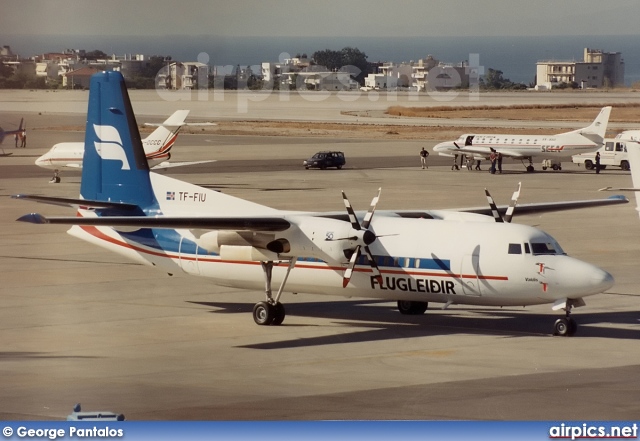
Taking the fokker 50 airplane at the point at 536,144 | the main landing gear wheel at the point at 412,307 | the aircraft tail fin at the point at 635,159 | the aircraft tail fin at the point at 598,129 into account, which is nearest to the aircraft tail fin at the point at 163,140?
the fokker 50 airplane at the point at 536,144

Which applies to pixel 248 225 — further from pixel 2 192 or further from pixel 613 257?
pixel 2 192

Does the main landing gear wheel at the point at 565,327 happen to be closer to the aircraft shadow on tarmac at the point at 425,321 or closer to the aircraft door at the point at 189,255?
the aircraft shadow on tarmac at the point at 425,321

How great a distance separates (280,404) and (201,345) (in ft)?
23.2

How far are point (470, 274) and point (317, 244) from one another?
4.13 metres

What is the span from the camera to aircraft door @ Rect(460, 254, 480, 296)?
28703 millimetres

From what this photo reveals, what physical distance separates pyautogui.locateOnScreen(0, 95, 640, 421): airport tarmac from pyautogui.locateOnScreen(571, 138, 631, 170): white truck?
48.0 meters

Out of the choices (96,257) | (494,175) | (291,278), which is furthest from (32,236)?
(494,175)

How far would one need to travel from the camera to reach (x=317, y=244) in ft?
96.5

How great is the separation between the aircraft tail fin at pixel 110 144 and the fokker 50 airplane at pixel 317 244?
3 cm

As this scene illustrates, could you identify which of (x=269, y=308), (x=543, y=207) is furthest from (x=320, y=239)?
(x=543, y=207)

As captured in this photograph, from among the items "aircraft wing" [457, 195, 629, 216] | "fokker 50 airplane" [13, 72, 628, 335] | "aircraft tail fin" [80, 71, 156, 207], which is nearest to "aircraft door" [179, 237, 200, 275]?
"fokker 50 airplane" [13, 72, 628, 335]

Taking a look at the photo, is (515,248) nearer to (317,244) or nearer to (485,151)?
(317,244)

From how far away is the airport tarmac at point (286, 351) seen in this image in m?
21.3

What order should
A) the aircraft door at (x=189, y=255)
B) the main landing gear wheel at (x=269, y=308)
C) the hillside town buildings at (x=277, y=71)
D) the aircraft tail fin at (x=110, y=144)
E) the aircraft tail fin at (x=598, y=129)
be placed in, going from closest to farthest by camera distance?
the hillside town buildings at (x=277, y=71) → the main landing gear wheel at (x=269, y=308) → the aircraft door at (x=189, y=255) → the aircraft tail fin at (x=110, y=144) → the aircraft tail fin at (x=598, y=129)
